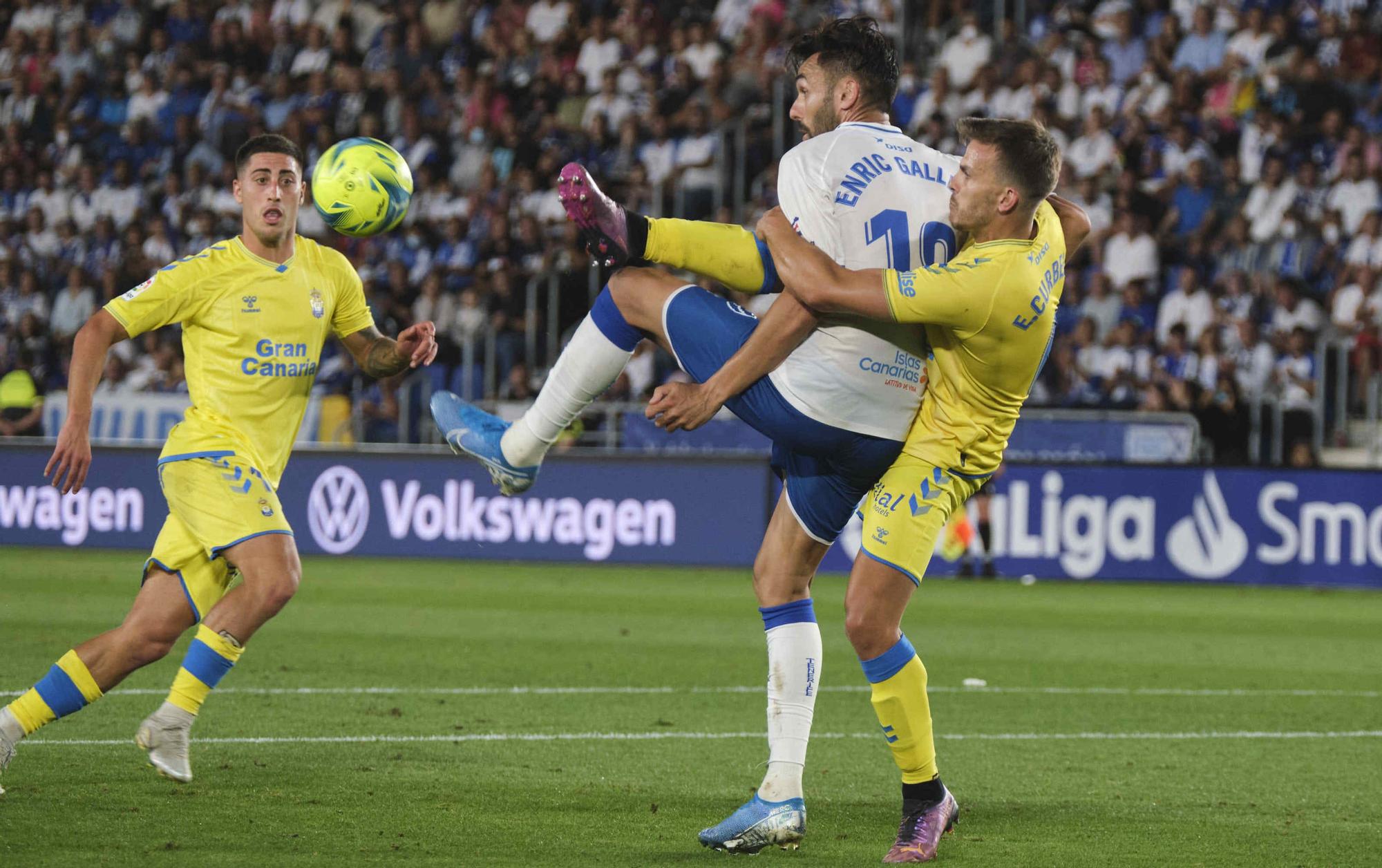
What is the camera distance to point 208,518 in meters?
6.13

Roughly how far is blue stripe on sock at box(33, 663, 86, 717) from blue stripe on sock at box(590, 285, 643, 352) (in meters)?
2.20

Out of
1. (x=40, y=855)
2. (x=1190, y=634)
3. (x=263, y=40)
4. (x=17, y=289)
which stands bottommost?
(x=1190, y=634)

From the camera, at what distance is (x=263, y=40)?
984 inches

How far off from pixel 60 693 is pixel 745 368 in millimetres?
2645

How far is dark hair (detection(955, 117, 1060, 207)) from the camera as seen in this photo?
510 centimetres

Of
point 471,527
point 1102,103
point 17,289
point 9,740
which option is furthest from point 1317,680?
point 17,289

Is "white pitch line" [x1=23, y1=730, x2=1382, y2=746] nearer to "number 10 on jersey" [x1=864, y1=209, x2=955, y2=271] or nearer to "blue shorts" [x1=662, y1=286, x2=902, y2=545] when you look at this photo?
"blue shorts" [x1=662, y1=286, x2=902, y2=545]

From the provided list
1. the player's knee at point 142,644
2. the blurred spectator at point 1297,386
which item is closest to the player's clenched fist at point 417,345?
the player's knee at point 142,644

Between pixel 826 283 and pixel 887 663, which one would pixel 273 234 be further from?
pixel 887 663

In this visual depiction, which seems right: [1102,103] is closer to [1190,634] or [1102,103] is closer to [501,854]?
[1190,634]

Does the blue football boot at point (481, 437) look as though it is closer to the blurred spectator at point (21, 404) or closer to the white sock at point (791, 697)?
the white sock at point (791, 697)

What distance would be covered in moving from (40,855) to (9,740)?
1115 millimetres

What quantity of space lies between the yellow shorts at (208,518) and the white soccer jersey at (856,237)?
2.07 metres

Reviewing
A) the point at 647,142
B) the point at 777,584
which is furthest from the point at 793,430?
the point at 647,142
